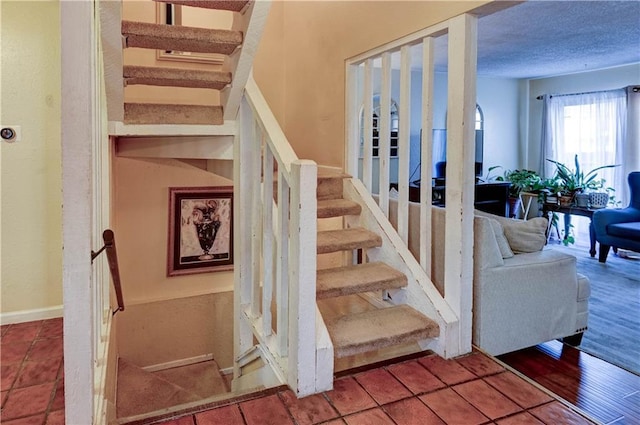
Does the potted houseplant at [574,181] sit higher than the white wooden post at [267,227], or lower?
higher

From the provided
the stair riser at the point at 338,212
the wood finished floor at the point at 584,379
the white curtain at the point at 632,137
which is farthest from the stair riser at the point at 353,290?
the white curtain at the point at 632,137

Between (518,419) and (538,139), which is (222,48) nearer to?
(518,419)

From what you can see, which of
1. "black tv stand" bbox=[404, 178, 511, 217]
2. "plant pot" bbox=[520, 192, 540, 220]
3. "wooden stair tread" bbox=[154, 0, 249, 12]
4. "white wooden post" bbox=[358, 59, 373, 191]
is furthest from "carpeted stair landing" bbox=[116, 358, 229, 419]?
"plant pot" bbox=[520, 192, 540, 220]

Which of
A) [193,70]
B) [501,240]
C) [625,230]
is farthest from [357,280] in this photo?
[625,230]

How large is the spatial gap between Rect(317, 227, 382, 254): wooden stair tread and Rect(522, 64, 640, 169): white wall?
5221 mm

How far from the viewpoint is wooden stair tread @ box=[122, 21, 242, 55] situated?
2129 mm

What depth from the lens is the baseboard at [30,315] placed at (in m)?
2.86

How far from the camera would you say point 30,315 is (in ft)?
9.52

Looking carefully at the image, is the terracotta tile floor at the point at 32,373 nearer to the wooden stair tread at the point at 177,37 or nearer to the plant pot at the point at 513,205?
the wooden stair tread at the point at 177,37

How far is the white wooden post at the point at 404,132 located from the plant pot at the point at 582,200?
4.09 m

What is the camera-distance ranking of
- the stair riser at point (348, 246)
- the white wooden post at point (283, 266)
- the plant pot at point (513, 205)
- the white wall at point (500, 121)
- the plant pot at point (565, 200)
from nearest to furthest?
1. the white wooden post at point (283, 266)
2. the stair riser at point (348, 246)
3. the plant pot at point (565, 200)
4. the plant pot at point (513, 205)
5. the white wall at point (500, 121)

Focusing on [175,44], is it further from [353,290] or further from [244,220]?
[353,290]

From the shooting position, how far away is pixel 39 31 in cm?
279

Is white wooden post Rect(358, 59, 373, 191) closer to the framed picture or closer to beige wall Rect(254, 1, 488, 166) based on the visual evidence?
beige wall Rect(254, 1, 488, 166)
